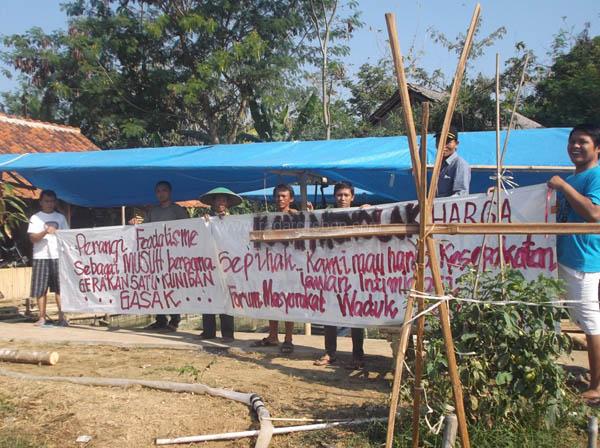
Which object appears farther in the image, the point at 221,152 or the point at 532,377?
the point at 221,152

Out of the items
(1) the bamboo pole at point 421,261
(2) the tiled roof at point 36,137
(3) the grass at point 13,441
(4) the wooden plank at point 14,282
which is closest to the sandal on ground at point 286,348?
(3) the grass at point 13,441

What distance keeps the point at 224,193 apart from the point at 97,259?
2007 mm

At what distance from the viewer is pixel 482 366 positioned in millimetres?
3494

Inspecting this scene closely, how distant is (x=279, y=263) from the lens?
626 centimetres

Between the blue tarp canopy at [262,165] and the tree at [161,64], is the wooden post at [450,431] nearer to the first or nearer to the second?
the blue tarp canopy at [262,165]

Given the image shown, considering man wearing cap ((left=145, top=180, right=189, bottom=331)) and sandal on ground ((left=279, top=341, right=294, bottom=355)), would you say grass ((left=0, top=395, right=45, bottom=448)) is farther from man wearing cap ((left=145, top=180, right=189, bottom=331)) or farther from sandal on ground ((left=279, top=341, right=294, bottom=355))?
man wearing cap ((left=145, top=180, right=189, bottom=331))

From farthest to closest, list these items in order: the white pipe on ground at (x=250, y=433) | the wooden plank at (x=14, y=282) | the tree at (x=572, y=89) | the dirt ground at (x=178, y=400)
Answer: the tree at (x=572, y=89)
the wooden plank at (x=14, y=282)
the dirt ground at (x=178, y=400)
the white pipe on ground at (x=250, y=433)

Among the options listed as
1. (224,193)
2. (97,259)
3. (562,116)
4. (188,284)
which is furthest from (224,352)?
(562,116)

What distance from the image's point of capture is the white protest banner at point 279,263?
204 inches

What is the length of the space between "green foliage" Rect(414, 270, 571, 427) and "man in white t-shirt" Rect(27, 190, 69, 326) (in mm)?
6084

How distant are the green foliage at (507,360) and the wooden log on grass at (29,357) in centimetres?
395

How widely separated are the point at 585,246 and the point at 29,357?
502 centimetres

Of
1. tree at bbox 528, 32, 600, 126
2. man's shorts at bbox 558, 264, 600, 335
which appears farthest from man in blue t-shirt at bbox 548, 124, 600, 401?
tree at bbox 528, 32, 600, 126

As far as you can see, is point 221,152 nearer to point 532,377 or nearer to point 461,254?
point 461,254
